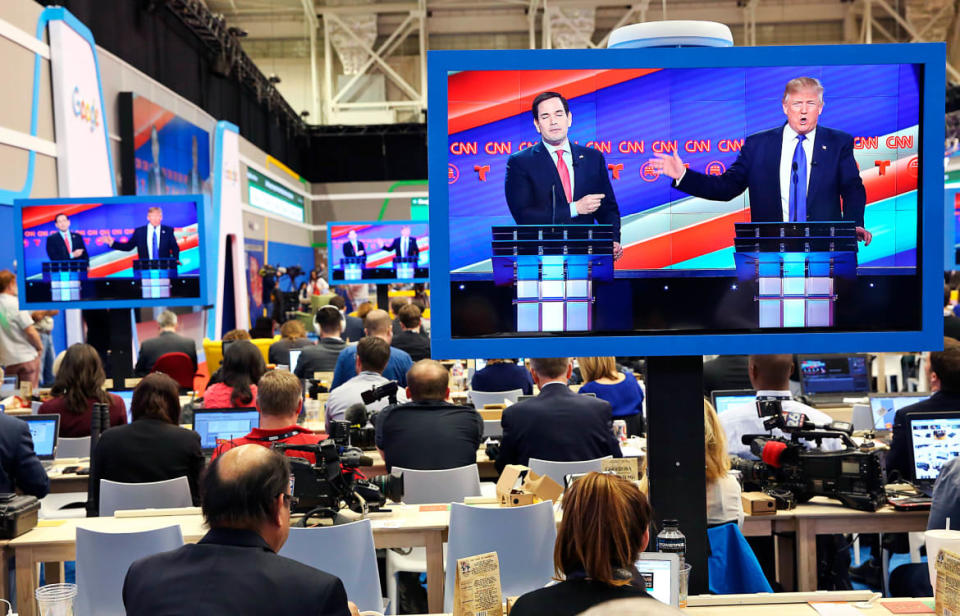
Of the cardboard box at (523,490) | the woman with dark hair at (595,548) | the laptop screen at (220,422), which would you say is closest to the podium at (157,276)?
the laptop screen at (220,422)

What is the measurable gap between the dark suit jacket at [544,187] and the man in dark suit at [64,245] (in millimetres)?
6470

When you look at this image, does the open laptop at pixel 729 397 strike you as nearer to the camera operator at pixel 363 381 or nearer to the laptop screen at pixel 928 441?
the laptop screen at pixel 928 441

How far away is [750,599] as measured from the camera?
268 cm

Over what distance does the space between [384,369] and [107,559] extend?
353 centimetres

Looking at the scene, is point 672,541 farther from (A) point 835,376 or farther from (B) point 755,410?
(A) point 835,376

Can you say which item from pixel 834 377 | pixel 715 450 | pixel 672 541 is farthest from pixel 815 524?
pixel 834 377

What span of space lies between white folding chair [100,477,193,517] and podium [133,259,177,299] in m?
4.00

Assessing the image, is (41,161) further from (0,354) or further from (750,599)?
(750,599)

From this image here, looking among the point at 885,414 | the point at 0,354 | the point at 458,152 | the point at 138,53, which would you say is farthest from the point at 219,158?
the point at 458,152

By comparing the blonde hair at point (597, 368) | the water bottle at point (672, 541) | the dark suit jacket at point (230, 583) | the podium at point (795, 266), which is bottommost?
the water bottle at point (672, 541)

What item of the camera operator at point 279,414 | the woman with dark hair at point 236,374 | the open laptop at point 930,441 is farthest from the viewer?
the woman with dark hair at point 236,374

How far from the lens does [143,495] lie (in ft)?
13.7

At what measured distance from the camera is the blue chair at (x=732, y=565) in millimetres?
3102

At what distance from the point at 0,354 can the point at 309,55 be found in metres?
16.2
